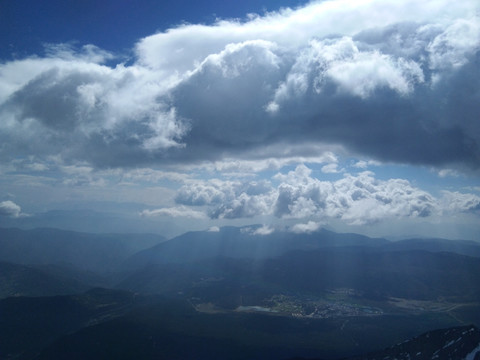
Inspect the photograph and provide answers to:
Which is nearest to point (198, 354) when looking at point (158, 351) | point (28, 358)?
point (158, 351)

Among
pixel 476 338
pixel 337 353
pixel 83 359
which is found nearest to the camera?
pixel 476 338

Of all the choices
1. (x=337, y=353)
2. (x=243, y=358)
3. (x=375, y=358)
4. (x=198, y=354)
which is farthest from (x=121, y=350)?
(x=375, y=358)

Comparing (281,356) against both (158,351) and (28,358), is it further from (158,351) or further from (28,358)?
(28,358)

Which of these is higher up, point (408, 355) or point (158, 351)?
point (408, 355)

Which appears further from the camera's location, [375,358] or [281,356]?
[281,356]

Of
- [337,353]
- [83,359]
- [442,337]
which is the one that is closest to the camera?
[442,337]

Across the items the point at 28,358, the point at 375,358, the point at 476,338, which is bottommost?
the point at 28,358

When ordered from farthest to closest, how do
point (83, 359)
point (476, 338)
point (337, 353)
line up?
point (337, 353) < point (83, 359) < point (476, 338)

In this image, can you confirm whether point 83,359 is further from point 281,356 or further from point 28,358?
point 281,356

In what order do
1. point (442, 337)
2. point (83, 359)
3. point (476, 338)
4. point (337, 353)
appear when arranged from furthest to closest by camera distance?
point (337, 353) < point (83, 359) < point (442, 337) < point (476, 338)
